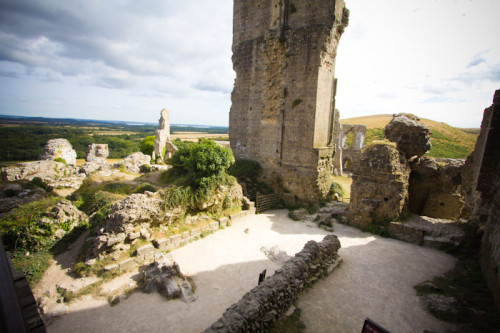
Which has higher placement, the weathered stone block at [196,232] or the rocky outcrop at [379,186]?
the rocky outcrop at [379,186]

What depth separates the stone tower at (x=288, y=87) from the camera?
10.9 metres

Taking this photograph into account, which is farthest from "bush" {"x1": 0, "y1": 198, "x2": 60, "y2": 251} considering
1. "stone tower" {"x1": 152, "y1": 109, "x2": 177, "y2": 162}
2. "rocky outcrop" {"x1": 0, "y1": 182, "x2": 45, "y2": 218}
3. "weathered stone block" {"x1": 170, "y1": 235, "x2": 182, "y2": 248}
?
"stone tower" {"x1": 152, "y1": 109, "x2": 177, "y2": 162}

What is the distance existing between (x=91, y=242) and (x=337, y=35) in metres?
13.3

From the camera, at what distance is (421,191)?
10.8m

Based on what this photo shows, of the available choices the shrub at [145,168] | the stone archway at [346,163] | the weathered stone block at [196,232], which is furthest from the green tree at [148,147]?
the stone archway at [346,163]

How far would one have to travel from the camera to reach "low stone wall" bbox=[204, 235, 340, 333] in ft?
13.3

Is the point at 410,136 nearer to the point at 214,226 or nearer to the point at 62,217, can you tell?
the point at 214,226

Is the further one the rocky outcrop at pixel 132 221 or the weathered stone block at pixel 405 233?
the weathered stone block at pixel 405 233

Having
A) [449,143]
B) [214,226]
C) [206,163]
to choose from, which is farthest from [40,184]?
[449,143]

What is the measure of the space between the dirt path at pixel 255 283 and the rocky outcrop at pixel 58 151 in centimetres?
1371

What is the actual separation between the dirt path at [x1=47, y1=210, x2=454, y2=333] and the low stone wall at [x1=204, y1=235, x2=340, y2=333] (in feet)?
1.11

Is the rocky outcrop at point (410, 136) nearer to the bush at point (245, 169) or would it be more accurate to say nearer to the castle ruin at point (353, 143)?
the bush at point (245, 169)

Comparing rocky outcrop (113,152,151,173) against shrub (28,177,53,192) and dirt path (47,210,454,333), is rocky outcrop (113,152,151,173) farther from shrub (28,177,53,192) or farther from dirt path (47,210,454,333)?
dirt path (47,210,454,333)

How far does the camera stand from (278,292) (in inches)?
190
